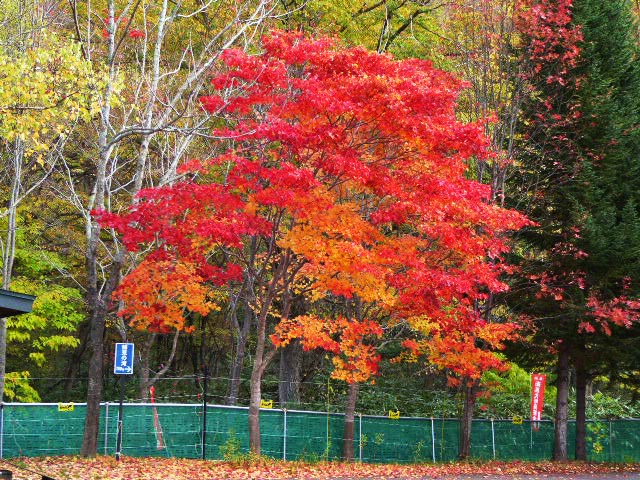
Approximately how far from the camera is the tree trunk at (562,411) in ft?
75.8

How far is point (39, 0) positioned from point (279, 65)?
24.2 feet

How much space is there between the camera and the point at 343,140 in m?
17.0

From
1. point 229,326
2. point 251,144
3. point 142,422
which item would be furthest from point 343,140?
point 229,326

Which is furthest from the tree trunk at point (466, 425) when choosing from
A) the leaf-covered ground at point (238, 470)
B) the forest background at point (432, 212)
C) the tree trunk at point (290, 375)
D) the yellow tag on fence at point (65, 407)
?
the yellow tag on fence at point (65, 407)

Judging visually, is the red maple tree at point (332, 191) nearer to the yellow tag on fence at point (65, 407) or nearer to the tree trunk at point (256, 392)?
the tree trunk at point (256, 392)

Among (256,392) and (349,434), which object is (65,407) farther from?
(349,434)

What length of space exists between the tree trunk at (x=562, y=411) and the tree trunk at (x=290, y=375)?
7577mm

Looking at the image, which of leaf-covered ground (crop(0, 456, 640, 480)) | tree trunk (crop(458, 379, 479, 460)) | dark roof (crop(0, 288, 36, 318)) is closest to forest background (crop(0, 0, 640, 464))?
tree trunk (crop(458, 379, 479, 460))

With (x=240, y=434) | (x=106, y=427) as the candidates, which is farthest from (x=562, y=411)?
(x=106, y=427)

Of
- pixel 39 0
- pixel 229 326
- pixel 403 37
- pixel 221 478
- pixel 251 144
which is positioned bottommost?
pixel 221 478

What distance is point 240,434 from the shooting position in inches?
781

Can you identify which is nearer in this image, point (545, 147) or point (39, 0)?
point (39, 0)

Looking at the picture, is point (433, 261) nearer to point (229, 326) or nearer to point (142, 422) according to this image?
point (142, 422)

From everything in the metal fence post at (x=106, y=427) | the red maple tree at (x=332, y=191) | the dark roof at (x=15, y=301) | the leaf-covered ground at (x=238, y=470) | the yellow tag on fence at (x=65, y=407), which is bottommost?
the leaf-covered ground at (x=238, y=470)
